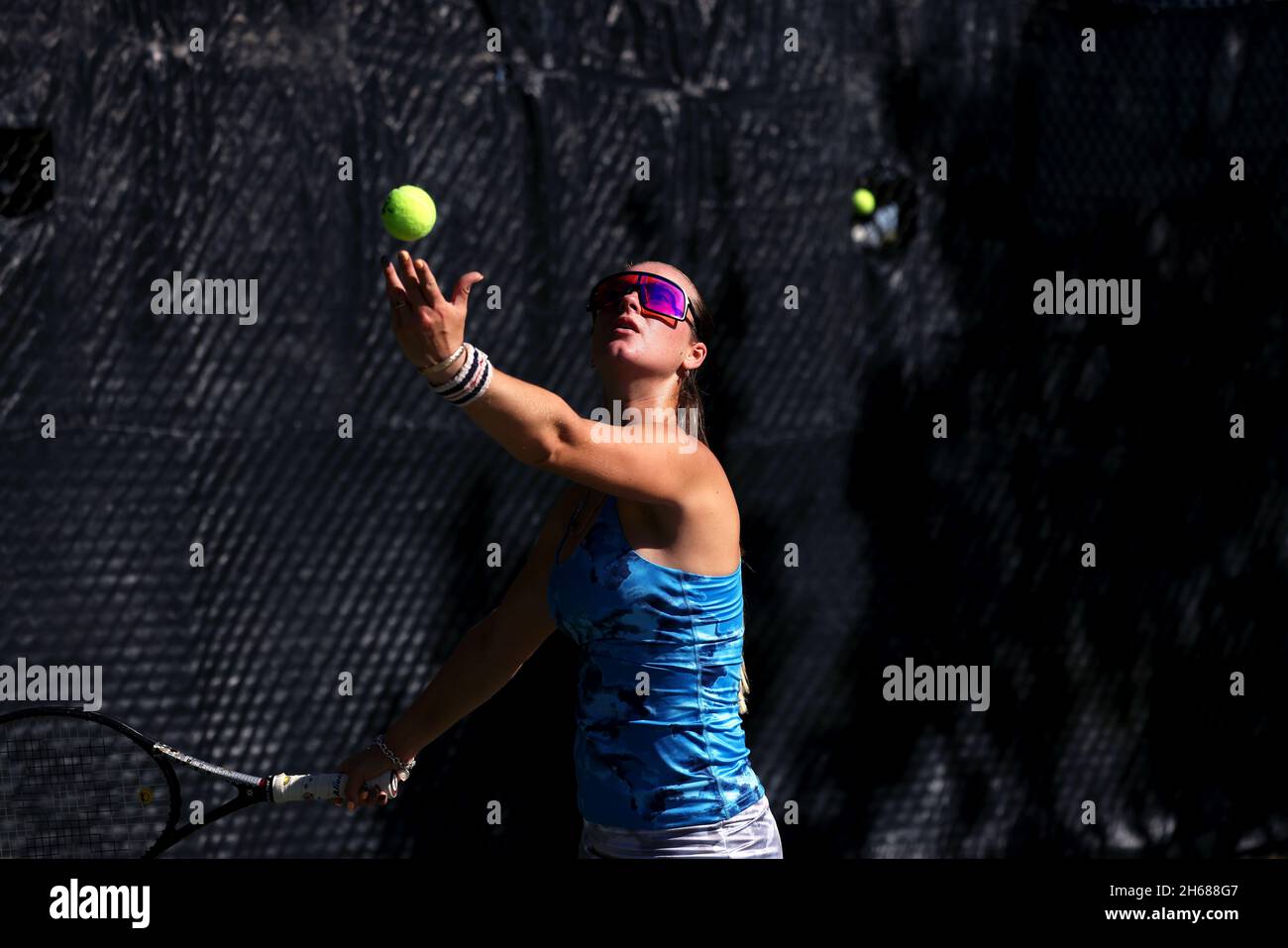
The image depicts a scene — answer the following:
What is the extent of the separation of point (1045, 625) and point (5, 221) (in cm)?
357

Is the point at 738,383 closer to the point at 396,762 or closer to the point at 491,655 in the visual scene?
the point at 491,655

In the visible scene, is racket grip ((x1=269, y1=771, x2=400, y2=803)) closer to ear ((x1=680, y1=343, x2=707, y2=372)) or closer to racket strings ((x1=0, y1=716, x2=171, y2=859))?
ear ((x1=680, y1=343, x2=707, y2=372))

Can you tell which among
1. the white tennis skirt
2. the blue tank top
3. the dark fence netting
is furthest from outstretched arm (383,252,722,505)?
the dark fence netting

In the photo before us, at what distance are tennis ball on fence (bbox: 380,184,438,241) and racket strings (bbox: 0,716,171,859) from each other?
1915 millimetres

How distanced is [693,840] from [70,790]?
247cm

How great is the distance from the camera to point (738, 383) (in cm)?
570

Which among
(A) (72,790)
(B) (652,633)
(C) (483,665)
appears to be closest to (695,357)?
(B) (652,633)

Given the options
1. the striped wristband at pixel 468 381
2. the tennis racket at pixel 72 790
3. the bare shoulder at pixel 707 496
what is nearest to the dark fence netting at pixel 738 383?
the tennis racket at pixel 72 790

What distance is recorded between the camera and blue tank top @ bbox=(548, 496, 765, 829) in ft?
10.7

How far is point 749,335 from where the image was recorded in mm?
5707

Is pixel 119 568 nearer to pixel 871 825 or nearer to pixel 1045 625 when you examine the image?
pixel 871 825

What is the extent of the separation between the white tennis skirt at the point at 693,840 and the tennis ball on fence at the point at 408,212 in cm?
138
